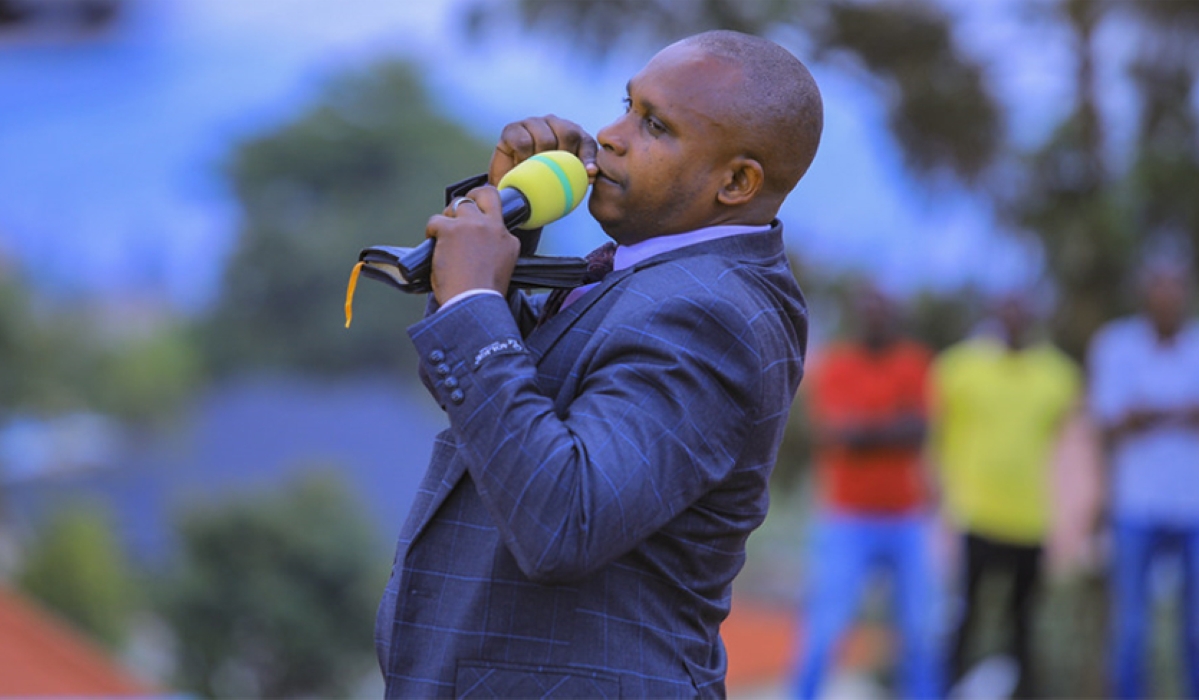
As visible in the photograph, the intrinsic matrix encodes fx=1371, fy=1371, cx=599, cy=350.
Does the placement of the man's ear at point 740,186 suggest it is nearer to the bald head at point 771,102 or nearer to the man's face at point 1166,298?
the bald head at point 771,102

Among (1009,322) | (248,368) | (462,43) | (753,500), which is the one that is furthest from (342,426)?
(753,500)

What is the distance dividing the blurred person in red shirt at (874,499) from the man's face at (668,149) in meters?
3.46

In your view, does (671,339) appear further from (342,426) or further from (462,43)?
(342,426)

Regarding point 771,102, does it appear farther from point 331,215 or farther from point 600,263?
point 331,215

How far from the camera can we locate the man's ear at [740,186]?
59.8 inches

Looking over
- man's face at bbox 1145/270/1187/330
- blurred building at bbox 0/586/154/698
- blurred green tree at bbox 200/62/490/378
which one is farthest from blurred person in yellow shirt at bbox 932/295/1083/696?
blurred green tree at bbox 200/62/490/378

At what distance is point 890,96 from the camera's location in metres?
8.37

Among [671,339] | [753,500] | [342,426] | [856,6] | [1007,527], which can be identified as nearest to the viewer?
[671,339]

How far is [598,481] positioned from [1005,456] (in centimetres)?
420

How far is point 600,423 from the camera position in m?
1.34

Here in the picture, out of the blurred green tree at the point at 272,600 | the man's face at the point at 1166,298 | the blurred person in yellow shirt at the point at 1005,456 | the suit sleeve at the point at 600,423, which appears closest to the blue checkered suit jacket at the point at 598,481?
the suit sleeve at the point at 600,423

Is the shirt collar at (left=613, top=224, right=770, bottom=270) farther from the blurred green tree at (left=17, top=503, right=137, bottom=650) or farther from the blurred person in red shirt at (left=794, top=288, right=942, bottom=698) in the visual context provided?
the blurred green tree at (left=17, top=503, right=137, bottom=650)

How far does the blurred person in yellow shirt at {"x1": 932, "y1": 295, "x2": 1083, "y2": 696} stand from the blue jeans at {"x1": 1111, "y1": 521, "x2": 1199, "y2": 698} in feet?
1.37

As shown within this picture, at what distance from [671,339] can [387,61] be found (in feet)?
90.4
